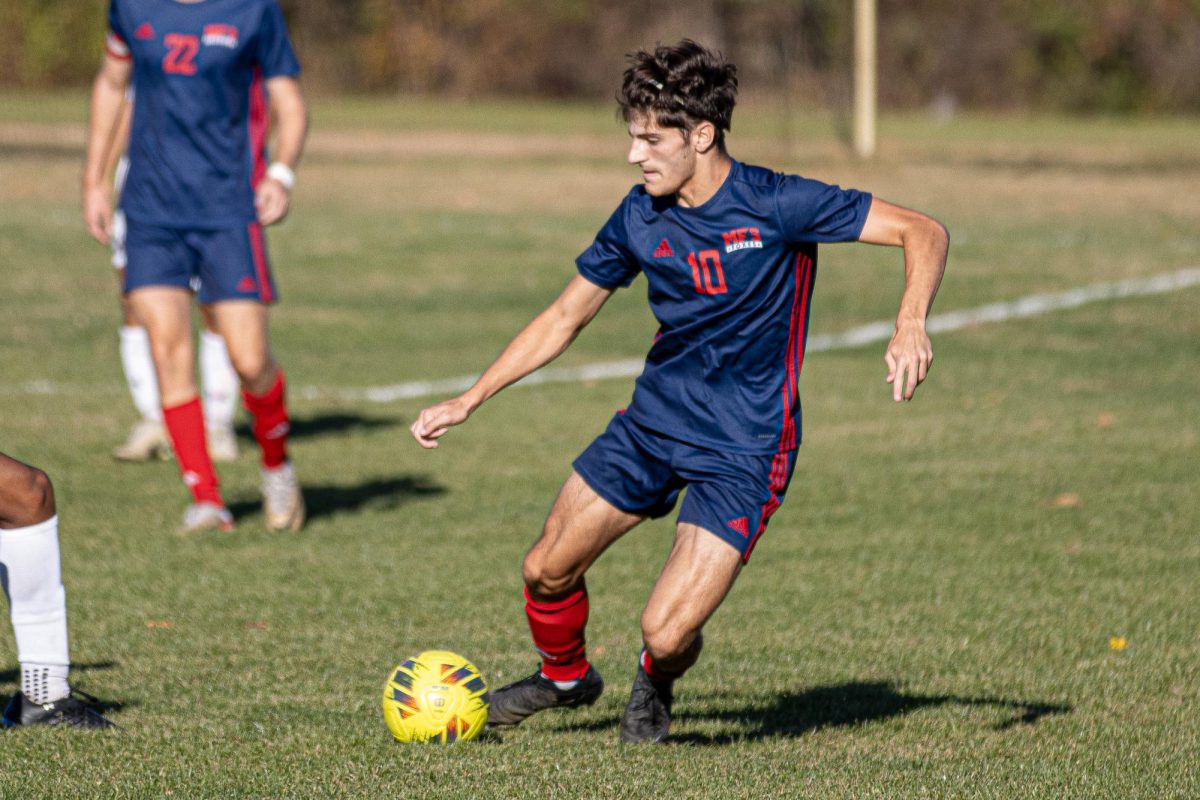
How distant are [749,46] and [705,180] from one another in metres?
48.2

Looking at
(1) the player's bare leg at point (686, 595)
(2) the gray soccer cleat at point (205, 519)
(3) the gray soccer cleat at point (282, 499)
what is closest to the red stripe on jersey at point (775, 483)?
(1) the player's bare leg at point (686, 595)

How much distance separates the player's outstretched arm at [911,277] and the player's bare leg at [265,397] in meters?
3.92

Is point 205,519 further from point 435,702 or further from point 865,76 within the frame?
point 865,76

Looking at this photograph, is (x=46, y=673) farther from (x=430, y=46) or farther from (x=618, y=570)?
(x=430, y=46)

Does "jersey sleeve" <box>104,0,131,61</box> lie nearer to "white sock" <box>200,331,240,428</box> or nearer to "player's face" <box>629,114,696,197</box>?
"white sock" <box>200,331,240,428</box>

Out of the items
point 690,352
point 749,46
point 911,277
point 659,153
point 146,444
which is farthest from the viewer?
point 749,46

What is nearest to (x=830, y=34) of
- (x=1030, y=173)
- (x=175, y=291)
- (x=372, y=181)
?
(x=1030, y=173)

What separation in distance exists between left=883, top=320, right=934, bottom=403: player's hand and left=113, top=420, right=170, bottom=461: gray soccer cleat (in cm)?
635

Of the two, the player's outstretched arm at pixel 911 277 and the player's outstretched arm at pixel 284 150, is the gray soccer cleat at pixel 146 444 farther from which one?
the player's outstretched arm at pixel 911 277

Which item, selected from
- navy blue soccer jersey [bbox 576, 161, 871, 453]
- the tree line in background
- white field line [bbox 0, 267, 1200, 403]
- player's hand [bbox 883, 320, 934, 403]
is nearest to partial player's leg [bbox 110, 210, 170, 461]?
white field line [bbox 0, 267, 1200, 403]

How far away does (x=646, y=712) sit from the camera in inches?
213

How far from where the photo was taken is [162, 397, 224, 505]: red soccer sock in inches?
331

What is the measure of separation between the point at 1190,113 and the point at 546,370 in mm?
40656

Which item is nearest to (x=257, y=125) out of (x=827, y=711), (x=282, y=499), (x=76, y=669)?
(x=282, y=499)
